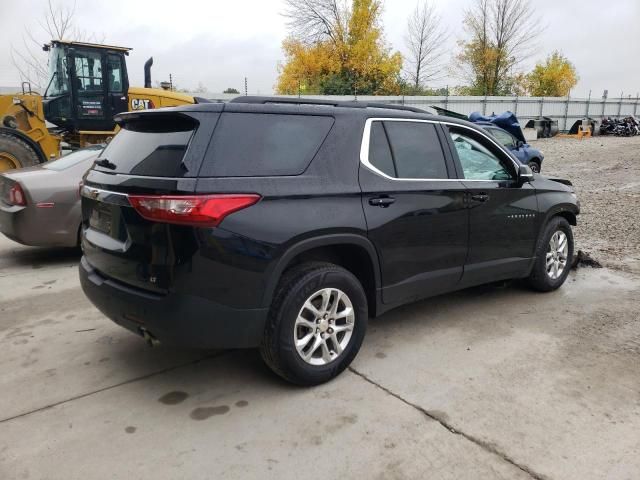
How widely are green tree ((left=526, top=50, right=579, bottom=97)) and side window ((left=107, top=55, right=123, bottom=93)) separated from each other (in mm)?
45692

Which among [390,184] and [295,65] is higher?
[295,65]

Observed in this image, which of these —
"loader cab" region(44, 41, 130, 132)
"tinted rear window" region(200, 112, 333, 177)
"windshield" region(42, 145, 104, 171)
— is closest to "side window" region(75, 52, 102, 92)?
"loader cab" region(44, 41, 130, 132)

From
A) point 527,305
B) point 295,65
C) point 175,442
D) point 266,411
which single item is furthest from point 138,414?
point 295,65

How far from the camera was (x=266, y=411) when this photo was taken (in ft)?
9.95

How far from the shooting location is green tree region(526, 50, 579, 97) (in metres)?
49.2

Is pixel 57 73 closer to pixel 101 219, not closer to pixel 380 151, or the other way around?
pixel 101 219

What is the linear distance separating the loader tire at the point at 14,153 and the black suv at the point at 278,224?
701 cm

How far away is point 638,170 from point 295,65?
90.8 feet

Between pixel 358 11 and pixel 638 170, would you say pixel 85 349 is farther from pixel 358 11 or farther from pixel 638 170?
pixel 358 11

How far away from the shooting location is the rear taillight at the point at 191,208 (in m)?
2.74

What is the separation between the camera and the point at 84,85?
11.5 metres

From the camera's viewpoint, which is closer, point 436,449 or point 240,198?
point 436,449

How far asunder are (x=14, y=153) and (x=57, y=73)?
2925mm

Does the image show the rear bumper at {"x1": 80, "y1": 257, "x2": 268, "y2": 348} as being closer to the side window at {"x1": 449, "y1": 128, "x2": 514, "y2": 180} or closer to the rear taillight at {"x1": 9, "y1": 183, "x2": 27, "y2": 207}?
the side window at {"x1": 449, "y1": 128, "x2": 514, "y2": 180}
